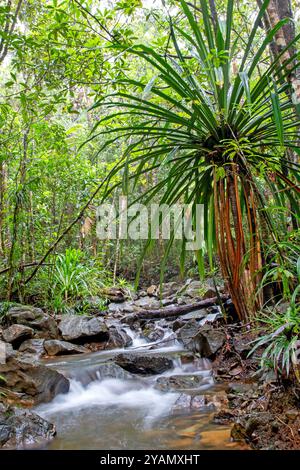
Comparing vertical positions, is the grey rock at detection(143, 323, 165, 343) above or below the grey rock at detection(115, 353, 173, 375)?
below

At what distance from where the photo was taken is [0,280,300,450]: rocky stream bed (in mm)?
1585

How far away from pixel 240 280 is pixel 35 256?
385 cm

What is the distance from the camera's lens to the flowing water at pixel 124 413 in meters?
1.67

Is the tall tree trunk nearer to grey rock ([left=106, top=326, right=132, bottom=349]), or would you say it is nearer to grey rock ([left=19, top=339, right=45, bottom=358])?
grey rock ([left=106, top=326, right=132, bottom=349])

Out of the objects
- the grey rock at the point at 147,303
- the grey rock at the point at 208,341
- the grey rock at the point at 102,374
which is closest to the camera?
the grey rock at the point at 208,341

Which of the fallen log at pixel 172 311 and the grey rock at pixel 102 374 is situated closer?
the grey rock at pixel 102 374

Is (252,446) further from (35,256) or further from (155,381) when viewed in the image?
(35,256)

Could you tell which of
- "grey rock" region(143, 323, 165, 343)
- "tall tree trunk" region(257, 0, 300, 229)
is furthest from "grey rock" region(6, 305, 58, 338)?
"tall tree trunk" region(257, 0, 300, 229)

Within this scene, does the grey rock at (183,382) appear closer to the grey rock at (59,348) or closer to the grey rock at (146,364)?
the grey rock at (146,364)

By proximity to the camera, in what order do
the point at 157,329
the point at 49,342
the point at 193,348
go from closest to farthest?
the point at 193,348 → the point at 49,342 → the point at 157,329

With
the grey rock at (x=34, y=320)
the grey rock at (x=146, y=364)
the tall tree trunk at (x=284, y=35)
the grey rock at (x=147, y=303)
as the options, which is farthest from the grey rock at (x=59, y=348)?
the tall tree trunk at (x=284, y=35)

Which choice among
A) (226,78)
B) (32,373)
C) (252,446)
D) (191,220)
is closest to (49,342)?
(32,373)

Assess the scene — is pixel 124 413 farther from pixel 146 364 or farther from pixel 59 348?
pixel 59 348
